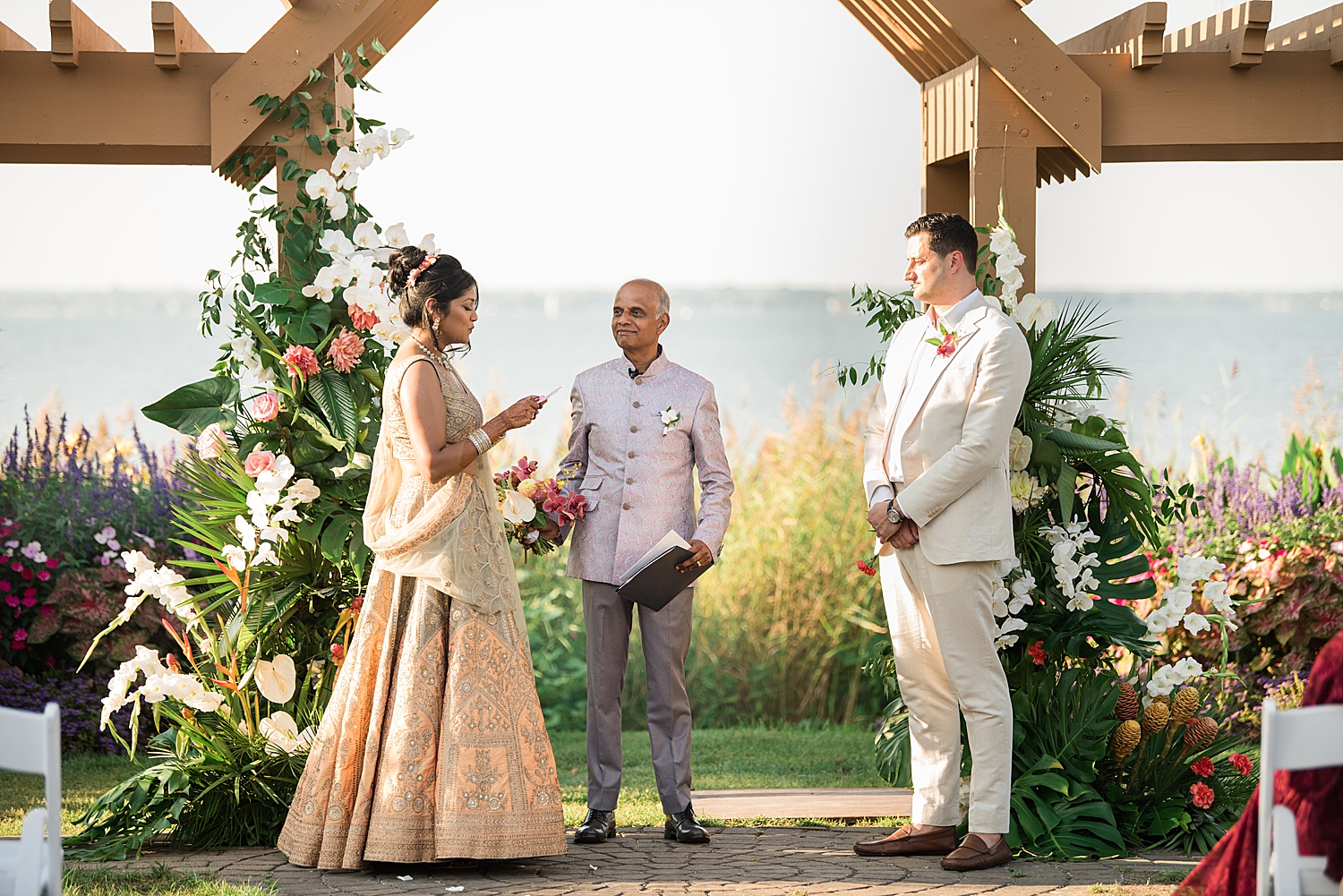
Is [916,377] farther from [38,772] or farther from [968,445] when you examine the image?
[38,772]

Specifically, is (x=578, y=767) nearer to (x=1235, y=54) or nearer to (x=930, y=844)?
(x=930, y=844)

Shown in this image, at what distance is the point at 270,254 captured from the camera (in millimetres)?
4473

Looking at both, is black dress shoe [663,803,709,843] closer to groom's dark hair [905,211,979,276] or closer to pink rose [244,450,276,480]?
pink rose [244,450,276,480]

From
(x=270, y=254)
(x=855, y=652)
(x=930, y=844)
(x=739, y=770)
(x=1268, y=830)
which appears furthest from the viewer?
(x=855, y=652)

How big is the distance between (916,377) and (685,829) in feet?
5.65

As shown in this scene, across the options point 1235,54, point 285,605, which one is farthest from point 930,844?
point 1235,54

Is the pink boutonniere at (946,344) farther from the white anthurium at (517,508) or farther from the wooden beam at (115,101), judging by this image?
the wooden beam at (115,101)

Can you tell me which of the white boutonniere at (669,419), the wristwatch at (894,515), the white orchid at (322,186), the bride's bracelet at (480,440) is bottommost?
the wristwatch at (894,515)

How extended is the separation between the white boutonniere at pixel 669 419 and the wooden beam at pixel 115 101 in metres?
1.88

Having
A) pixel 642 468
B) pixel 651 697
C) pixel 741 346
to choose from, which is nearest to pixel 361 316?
pixel 642 468

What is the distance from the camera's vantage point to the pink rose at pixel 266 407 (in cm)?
414

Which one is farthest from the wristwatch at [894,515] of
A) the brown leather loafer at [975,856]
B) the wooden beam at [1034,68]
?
the wooden beam at [1034,68]

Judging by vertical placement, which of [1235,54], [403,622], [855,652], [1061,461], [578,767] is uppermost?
[1235,54]

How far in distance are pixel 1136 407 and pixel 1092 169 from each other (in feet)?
20.2
